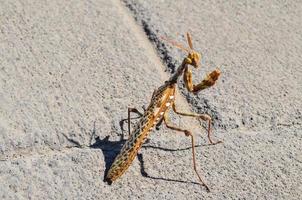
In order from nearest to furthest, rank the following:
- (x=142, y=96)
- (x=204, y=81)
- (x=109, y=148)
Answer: (x=204, y=81) < (x=109, y=148) < (x=142, y=96)

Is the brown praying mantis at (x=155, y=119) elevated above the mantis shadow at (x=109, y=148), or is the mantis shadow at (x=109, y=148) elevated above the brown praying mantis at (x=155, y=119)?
the brown praying mantis at (x=155, y=119)

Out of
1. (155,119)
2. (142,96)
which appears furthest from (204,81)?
(142,96)

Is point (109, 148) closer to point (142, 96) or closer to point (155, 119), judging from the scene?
point (155, 119)

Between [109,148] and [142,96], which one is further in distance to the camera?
[142,96]

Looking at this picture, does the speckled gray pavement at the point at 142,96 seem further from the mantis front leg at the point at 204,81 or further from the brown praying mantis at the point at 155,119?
the mantis front leg at the point at 204,81

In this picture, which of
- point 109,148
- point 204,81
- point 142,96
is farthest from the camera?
point 142,96

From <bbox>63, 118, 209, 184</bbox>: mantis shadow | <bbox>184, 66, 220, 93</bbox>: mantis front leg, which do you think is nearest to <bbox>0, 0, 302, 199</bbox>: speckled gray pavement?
<bbox>63, 118, 209, 184</bbox>: mantis shadow

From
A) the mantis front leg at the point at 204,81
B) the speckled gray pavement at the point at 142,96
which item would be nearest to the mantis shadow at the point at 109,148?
the speckled gray pavement at the point at 142,96

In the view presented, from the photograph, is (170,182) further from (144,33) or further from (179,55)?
(144,33)

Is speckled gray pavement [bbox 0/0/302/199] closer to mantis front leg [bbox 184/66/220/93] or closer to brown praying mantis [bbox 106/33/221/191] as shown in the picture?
brown praying mantis [bbox 106/33/221/191]

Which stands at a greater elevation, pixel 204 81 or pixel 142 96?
pixel 204 81
